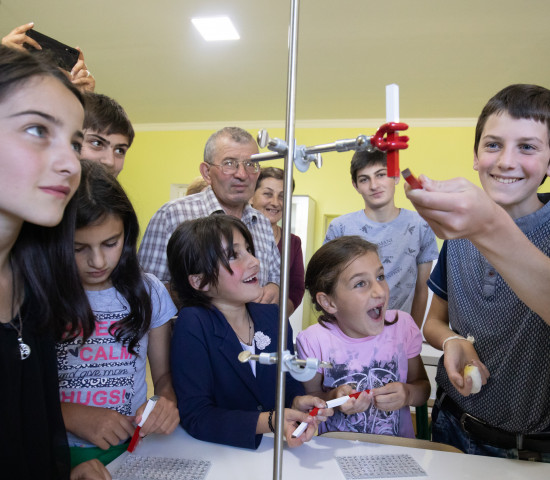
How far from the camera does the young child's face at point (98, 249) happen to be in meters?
1.14

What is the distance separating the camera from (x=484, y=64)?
3.59 metres

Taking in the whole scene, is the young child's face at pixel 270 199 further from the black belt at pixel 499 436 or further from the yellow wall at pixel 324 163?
the yellow wall at pixel 324 163

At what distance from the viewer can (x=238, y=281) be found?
1.35m

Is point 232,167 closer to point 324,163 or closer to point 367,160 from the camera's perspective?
point 367,160

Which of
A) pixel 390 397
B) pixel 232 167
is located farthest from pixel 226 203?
pixel 390 397

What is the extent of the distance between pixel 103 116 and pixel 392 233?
1.34 m

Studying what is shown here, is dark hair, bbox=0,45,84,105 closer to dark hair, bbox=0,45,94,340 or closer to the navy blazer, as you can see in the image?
dark hair, bbox=0,45,94,340

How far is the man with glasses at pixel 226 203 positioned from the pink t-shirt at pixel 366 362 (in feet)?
1.65

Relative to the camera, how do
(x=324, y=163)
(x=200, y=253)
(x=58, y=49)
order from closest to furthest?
(x=200, y=253) < (x=58, y=49) < (x=324, y=163)

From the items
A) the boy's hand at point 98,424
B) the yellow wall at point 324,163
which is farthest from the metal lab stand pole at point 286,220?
the yellow wall at point 324,163

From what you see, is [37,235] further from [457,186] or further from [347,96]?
[347,96]

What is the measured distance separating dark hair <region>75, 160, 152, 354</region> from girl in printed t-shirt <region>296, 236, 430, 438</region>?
20.0 inches

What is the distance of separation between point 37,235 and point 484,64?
11.9 ft

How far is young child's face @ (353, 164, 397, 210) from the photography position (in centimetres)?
217
